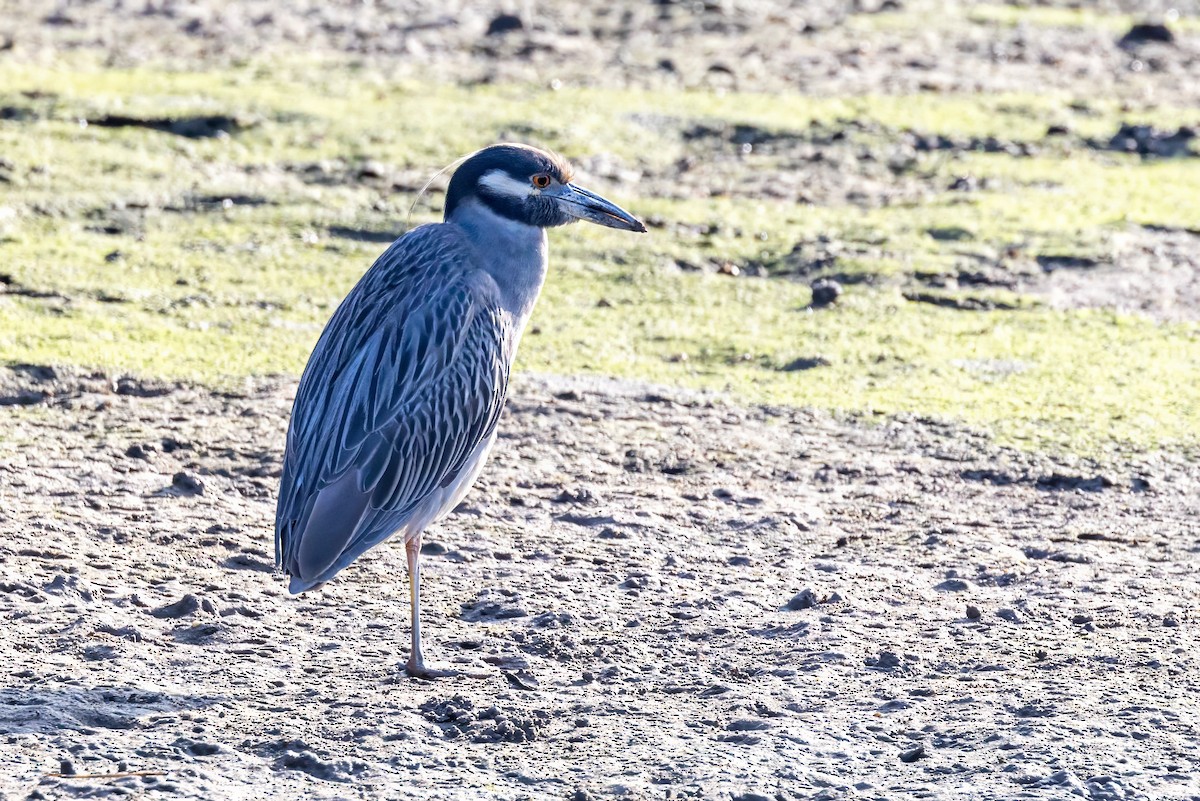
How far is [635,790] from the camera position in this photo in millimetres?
3887

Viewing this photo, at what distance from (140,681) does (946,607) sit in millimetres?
2226

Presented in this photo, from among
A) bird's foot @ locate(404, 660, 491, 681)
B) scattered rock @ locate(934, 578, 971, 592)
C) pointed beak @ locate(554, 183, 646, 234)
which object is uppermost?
pointed beak @ locate(554, 183, 646, 234)

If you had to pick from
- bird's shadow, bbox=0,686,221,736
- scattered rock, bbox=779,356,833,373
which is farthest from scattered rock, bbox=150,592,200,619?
scattered rock, bbox=779,356,833,373

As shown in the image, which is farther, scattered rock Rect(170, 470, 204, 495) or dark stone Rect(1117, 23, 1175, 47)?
dark stone Rect(1117, 23, 1175, 47)

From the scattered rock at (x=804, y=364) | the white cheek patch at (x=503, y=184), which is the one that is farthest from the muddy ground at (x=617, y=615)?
the white cheek patch at (x=503, y=184)

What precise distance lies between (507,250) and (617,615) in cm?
115

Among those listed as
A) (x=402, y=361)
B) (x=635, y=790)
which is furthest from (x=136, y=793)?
(x=402, y=361)

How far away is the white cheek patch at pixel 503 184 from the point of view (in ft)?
17.2

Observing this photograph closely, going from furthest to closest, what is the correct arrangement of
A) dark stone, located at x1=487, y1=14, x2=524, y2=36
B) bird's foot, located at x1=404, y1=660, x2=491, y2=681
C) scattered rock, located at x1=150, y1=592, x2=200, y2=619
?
dark stone, located at x1=487, y1=14, x2=524, y2=36, scattered rock, located at x1=150, y1=592, x2=200, y2=619, bird's foot, located at x1=404, y1=660, x2=491, y2=681

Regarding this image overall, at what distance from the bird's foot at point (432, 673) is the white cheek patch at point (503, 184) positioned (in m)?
1.50

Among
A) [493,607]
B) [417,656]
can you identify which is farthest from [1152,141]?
[417,656]

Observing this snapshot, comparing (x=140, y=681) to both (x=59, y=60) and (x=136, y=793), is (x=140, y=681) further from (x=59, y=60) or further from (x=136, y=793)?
(x=59, y=60)

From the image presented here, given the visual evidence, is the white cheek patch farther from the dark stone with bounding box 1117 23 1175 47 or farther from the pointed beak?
the dark stone with bounding box 1117 23 1175 47

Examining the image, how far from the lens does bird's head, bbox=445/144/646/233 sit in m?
5.25
